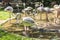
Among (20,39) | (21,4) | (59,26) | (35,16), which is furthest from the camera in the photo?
(21,4)

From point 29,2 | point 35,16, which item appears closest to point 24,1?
point 29,2

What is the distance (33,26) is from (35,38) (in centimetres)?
56

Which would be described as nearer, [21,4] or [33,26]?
[33,26]

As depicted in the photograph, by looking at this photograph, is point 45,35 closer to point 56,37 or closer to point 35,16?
point 56,37

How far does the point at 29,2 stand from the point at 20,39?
5408 millimetres

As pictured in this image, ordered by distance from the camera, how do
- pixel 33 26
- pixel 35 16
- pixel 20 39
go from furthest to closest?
1. pixel 35 16
2. pixel 33 26
3. pixel 20 39

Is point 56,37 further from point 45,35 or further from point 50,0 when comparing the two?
point 50,0

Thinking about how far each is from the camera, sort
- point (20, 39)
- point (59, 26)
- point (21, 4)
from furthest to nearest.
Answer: point (21, 4)
point (59, 26)
point (20, 39)

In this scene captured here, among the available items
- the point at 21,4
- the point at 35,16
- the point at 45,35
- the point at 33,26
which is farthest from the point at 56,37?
the point at 21,4

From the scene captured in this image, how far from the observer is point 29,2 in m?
10.7

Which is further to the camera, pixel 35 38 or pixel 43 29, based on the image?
pixel 43 29

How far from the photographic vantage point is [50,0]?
1074 centimetres

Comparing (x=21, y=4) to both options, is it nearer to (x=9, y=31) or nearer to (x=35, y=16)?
(x=35, y=16)

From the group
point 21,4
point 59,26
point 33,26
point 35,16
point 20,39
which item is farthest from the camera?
point 21,4
